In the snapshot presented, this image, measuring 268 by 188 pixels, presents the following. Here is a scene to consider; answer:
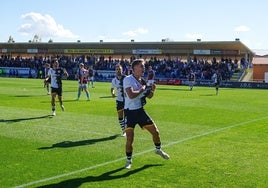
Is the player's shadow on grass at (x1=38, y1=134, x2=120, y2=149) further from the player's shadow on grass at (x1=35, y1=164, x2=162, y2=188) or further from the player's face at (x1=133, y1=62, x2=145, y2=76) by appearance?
the player's face at (x1=133, y1=62, x2=145, y2=76)

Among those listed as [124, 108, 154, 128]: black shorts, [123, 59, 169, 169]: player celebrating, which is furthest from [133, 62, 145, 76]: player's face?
[124, 108, 154, 128]: black shorts

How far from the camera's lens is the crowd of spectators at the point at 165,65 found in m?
49.2

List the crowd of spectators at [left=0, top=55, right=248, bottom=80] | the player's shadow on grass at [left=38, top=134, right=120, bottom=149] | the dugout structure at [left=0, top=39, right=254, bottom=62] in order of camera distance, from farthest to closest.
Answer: the dugout structure at [left=0, top=39, right=254, bottom=62] → the crowd of spectators at [left=0, top=55, right=248, bottom=80] → the player's shadow on grass at [left=38, top=134, right=120, bottom=149]

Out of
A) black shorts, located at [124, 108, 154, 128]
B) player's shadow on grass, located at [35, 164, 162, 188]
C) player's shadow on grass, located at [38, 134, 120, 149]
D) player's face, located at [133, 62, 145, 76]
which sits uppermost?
player's face, located at [133, 62, 145, 76]

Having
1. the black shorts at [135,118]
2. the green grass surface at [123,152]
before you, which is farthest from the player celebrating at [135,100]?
the green grass surface at [123,152]

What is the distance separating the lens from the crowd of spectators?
49.2 metres

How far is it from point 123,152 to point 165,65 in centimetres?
4332

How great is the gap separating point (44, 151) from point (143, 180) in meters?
Answer: 3.42

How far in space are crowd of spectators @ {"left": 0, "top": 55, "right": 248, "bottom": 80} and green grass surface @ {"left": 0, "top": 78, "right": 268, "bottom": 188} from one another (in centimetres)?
2613

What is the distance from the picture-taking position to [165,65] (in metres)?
53.1

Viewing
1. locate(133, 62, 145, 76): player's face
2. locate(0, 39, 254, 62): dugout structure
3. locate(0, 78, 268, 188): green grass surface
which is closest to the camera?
locate(0, 78, 268, 188): green grass surface

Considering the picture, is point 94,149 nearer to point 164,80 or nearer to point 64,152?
point 64,152

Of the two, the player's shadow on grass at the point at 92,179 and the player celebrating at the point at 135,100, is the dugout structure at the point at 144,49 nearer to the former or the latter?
the player celebrating at the point at 135,100

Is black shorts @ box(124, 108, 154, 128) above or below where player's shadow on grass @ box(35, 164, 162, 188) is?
above
